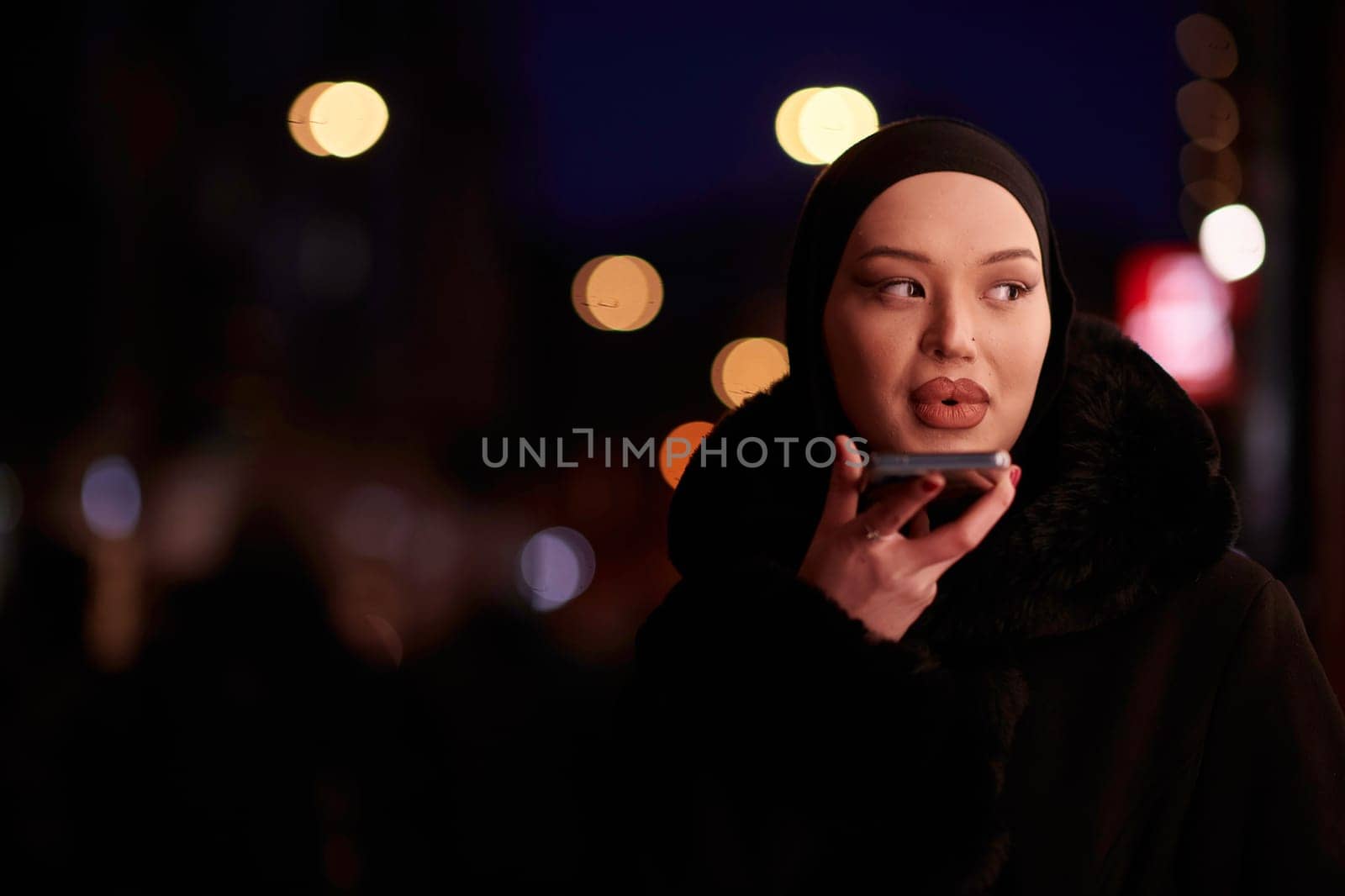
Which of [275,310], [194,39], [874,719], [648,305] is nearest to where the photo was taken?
[874,719]

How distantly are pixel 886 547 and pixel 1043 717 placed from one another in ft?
1.07

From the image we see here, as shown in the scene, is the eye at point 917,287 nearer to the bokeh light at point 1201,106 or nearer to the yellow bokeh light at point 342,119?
the yellow bokeh light at point 342,119

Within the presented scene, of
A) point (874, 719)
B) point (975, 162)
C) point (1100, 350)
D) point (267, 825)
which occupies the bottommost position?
point (267, 825)

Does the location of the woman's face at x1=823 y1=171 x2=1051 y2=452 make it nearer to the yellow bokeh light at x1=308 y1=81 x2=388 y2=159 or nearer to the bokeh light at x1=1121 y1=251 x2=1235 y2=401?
the yellow bokeh light at x1=308 y1=81 x2=388 y2=159

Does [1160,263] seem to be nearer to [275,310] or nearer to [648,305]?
[275,310]

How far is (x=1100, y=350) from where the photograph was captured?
164 centimetres

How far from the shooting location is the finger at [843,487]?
1.40 metres

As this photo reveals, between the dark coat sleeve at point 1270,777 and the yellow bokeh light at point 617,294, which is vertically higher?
the yellow bokeh light at point 617,294

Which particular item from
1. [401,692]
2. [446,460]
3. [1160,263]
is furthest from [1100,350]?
[446,460]

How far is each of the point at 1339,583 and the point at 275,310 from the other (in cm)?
692

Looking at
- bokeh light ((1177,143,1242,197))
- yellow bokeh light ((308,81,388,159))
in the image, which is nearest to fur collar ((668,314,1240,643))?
yellow bokeh light ((308,81,388,159))

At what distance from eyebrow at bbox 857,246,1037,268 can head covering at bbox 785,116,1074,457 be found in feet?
0.28

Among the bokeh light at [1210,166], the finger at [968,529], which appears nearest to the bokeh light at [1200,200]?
the bokeh light at [1210,166]

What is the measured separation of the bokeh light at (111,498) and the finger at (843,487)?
5.96 m
